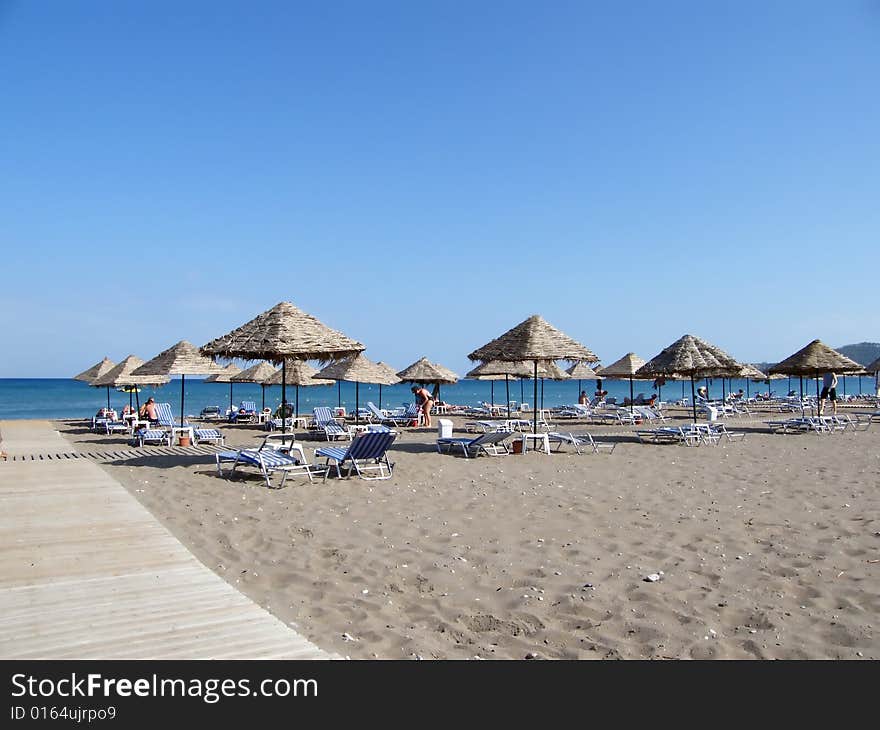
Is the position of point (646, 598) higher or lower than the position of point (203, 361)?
lower

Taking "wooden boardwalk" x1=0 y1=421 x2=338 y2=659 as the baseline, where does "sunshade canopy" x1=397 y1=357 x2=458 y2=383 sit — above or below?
above

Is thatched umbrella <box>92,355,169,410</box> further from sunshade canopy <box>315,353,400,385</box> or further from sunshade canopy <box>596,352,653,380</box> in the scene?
sunshade canopy <box>596,352,653,380</box>

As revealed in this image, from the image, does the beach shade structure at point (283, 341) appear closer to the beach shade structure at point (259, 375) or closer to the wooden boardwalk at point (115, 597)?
the wooden boardwalk at point (115, 597)

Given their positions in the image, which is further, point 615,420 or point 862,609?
point 615,420

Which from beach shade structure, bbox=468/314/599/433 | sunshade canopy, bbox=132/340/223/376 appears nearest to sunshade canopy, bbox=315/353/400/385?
sunshade canopy, bbox=132/340/223/376

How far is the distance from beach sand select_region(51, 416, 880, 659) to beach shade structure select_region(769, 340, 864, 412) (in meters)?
9.97

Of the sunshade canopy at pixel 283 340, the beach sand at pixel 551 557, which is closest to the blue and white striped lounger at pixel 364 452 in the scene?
the beach sand at pixel 551 557

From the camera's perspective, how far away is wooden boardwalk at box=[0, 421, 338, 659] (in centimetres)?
328

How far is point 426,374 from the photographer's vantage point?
24.8 m
